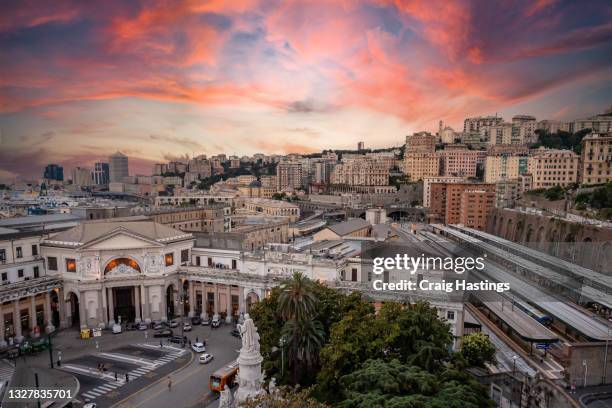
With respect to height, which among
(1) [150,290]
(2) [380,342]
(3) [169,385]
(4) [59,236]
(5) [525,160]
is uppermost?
(5) [525,160]

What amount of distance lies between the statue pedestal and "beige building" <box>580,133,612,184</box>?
380ft

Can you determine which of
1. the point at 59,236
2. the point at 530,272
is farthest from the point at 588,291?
the point at 59,236

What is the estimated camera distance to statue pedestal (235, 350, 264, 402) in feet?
74.7

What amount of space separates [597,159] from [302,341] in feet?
366

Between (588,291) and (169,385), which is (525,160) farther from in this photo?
(169,385)

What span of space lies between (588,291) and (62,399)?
6167 centimetres

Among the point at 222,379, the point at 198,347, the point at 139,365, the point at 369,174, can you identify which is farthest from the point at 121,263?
the point at 369,174

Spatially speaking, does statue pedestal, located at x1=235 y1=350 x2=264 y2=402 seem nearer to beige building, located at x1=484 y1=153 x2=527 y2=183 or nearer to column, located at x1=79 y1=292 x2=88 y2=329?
column, located at x1=79 y1=292 x2=88 y2=329

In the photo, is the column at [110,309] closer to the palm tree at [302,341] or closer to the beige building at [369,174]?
the palm tree at [302,341]

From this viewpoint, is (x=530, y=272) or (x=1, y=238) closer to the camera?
(x=1, y=238)

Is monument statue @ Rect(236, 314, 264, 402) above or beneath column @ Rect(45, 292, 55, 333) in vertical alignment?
above

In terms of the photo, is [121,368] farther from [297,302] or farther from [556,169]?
[556,169]

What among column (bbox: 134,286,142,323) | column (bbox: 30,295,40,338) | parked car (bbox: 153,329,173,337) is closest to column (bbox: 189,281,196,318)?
column (bbox: 134,286,142,323)

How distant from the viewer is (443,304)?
38562 millimetres
